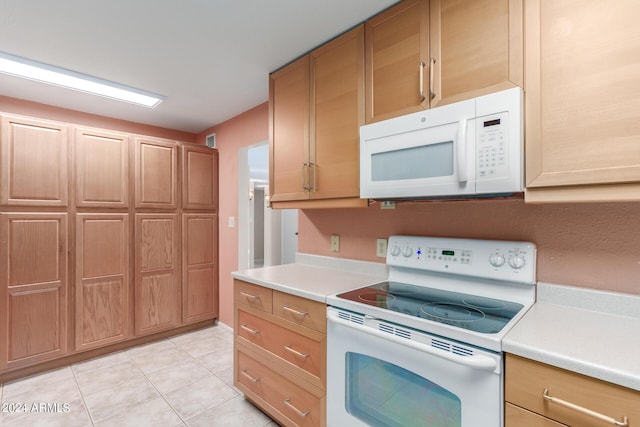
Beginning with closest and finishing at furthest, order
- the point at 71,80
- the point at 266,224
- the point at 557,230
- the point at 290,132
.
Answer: the point at 557,230
the point at 290,132
the point at 71,80
the point at 266,224

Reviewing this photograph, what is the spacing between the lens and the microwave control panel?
3.64 ft

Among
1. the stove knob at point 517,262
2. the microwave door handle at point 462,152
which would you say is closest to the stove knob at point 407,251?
the stove knob at point 517,262

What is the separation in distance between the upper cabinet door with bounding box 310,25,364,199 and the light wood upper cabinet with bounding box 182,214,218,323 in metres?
1.96

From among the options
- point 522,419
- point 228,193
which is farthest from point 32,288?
point 522,419

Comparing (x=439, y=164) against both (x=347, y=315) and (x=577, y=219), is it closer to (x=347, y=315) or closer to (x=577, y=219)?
(x=577, y=219)

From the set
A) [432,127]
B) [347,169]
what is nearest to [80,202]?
[347,169]

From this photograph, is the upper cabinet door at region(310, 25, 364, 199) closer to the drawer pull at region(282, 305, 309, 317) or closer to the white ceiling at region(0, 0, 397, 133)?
the white ceiling at region(0, 0, 397, 133)

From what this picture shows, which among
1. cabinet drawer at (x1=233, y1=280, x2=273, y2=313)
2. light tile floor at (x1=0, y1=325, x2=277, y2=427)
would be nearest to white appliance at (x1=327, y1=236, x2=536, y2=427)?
cabinet drawer at (x1=233, y1=280, x2=273, y2=313)

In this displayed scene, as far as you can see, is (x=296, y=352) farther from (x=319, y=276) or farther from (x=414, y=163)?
(x=414, y=163)

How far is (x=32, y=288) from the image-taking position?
2404 millimetres

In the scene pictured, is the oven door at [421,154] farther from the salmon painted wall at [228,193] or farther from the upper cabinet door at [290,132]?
the salmon painted wall at [228,193]

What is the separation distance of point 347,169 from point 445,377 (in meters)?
1.08

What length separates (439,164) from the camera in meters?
1.29

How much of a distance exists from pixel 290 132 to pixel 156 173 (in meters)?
1.75
